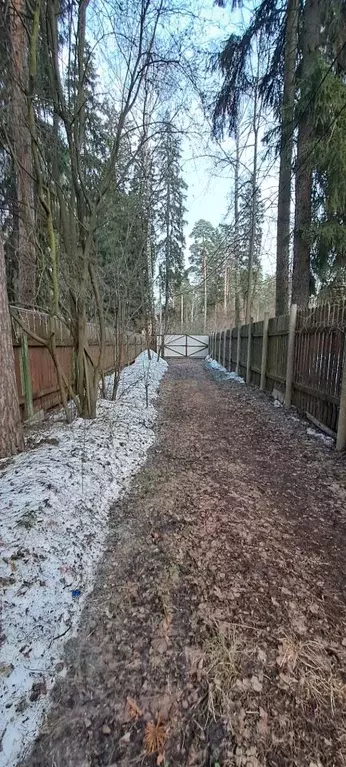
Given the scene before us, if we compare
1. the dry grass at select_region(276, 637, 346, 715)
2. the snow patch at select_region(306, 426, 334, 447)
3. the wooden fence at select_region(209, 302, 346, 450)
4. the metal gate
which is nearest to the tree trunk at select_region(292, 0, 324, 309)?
the wooden fence at select_region(209, 302, 346, 450)

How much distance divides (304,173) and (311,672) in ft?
25.0

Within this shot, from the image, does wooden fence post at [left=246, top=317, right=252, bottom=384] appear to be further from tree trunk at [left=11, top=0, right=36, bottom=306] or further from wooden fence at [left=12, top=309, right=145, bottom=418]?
tree trunk at [left=11, top=0, right=36, bottom=306]

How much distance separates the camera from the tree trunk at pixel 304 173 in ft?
19.5

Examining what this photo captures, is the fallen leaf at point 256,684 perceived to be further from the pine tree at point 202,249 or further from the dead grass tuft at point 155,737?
the pine tree at point 202,249

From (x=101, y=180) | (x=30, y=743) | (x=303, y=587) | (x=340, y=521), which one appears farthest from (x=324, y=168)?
(x=30, y=743)

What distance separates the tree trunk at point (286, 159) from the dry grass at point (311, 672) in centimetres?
715

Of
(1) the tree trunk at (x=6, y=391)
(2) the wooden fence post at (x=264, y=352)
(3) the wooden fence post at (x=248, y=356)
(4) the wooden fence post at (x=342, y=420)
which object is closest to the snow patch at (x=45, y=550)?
(1) the tree trunk at (x=6, y=391)

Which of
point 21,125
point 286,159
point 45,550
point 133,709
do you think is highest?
point 286,159

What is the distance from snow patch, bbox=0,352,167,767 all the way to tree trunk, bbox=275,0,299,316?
20.7 feet

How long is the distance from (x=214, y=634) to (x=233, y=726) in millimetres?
338

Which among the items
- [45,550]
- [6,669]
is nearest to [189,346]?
[45,550]

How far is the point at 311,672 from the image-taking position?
1271mm

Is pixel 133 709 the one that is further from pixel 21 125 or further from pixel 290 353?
pixel 290 353

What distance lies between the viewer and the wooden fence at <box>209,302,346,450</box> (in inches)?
145
